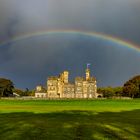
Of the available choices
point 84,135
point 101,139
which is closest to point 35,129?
point 84,135

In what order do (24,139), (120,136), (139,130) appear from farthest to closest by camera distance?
(139,130) < (120,136) < (24,139)

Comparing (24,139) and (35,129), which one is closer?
(24,139)

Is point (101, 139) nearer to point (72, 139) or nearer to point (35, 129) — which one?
point (72, 139)

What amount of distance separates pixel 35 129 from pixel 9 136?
133 inches

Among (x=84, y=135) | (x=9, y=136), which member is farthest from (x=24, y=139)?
(x=84, y=135)

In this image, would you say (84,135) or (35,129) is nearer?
(84,135)

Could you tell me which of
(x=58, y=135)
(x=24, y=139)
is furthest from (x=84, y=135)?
(x=24, y=139)

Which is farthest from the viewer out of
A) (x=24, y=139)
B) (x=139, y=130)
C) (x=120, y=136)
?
(x=139, y=130)

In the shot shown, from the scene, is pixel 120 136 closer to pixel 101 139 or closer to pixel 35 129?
pixel 101 139

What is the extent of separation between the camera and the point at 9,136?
2056 centimetres

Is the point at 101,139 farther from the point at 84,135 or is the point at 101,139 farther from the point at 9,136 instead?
the point at 9,136

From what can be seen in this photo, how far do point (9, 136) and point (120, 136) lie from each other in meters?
6.14

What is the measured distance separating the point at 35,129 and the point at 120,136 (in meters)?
5.89

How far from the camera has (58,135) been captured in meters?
21.1
